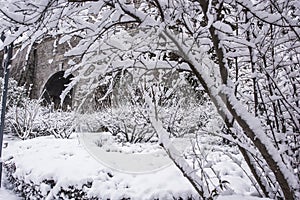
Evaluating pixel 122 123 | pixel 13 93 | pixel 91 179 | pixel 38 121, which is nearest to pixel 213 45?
pixel 91 179

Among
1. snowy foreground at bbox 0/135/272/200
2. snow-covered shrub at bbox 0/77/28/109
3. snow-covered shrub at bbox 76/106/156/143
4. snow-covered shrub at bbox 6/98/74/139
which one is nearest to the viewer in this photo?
snowy foreground at bbox 0/135/272/200

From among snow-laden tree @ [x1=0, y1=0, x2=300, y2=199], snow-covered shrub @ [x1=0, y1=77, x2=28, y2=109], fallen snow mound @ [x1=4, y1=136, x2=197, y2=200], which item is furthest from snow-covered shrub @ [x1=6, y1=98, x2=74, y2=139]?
snow-laden tree @ [x1=0, y1=0, x2=300, y2=199]

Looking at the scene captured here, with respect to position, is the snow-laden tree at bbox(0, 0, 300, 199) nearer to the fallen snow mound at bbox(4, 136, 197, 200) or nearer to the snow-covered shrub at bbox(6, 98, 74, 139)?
the fallen snow mound at bbox(4, 136, 197, 200)

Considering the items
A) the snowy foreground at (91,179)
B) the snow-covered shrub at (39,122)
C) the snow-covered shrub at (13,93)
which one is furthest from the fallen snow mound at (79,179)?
the snow-covered shrub at (13,93)

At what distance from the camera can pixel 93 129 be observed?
22.7 feet

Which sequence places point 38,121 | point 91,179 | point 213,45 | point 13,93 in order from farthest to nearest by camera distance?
point 13,93
point 38,121
point 91,179
point 213,45

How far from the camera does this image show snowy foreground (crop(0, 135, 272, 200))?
3.24 m

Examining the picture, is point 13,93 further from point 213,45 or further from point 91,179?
point 213,45

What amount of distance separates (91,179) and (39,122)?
6198 mm

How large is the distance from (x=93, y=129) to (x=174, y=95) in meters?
2.21

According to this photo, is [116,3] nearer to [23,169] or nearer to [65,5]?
[65,5]

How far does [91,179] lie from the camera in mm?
3809

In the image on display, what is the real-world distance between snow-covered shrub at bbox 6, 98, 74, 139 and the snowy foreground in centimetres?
256

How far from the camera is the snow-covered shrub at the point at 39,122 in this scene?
816cm
